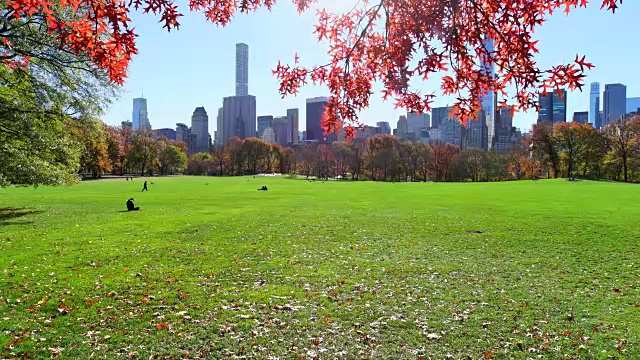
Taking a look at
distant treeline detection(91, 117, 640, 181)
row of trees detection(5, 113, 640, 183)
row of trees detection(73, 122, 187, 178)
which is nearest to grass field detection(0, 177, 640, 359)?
row of trees detection(5, 113, 640, 183)

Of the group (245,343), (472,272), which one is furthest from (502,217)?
(245,343)

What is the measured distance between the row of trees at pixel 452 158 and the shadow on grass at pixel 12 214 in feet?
125

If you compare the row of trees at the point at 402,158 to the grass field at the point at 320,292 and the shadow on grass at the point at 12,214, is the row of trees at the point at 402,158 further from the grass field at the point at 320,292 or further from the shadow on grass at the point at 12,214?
the grass field at the point at 320,292

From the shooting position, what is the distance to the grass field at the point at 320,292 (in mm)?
7883

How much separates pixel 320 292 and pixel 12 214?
27549 mm

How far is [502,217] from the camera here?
2764 cm

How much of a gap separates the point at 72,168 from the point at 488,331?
3033 centimetres

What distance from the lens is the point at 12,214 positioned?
28.6 metres

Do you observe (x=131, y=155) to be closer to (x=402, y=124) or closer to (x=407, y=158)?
(x=407, y=158)

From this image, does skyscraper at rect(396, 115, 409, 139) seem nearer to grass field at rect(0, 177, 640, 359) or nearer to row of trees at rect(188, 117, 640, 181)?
grass field at rect(0, 177, 640, 359)

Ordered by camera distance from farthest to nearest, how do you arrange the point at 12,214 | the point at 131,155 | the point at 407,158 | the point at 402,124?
the point at 407,158 < the point at 131,155 < the point at 12,214 < the point at 402,124

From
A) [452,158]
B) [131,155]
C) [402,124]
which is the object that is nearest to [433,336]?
[402,124]

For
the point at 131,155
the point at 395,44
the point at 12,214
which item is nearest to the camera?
the point at 395,44

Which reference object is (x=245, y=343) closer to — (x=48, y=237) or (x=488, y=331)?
(x=488, y=331)
